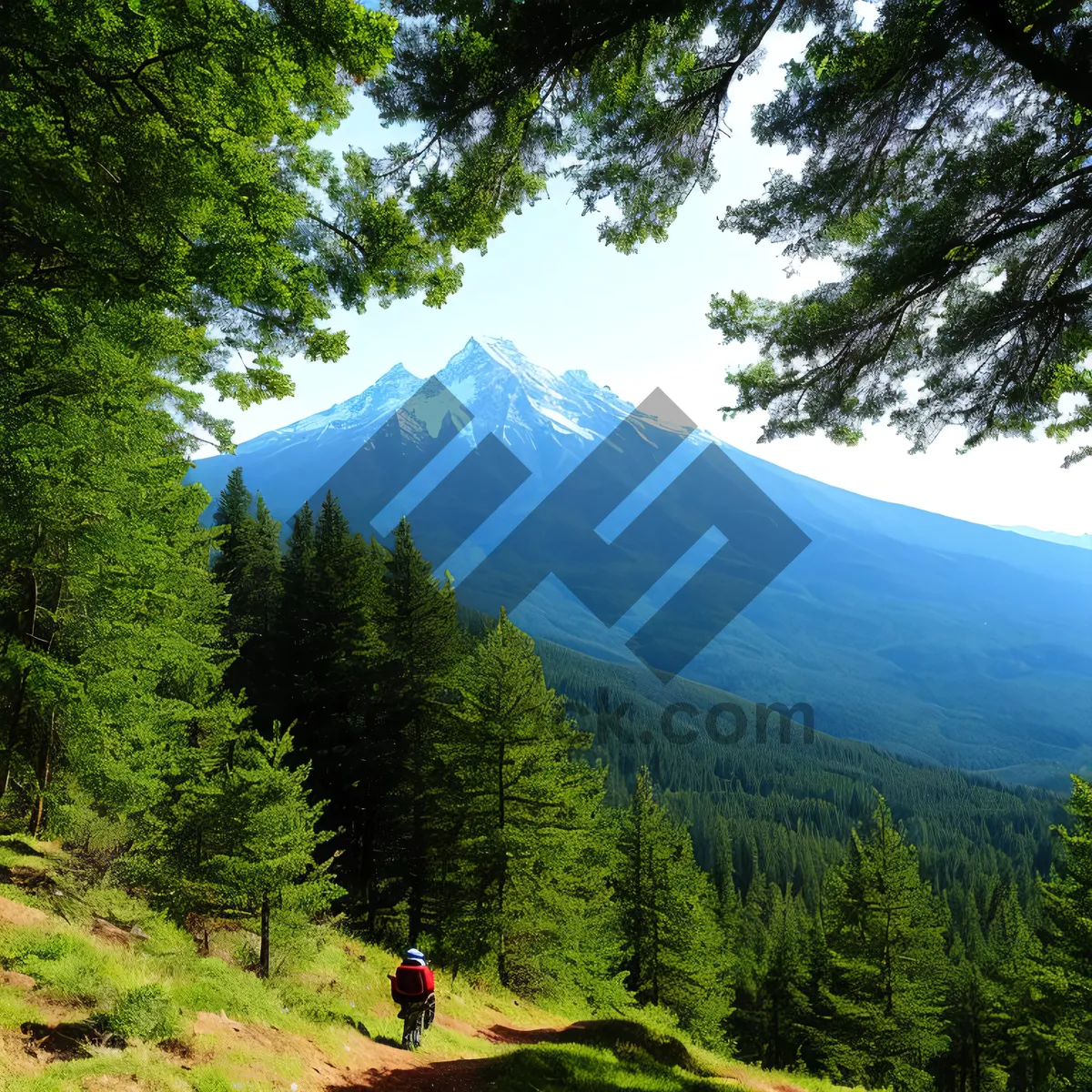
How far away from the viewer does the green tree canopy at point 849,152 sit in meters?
5.66

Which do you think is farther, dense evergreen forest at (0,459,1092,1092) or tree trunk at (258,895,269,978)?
dense evergreen forest at (0,459,1092,1092)

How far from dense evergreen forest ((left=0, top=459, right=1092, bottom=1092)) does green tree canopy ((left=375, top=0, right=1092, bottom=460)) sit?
32.8 ft

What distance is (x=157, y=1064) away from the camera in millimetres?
6137

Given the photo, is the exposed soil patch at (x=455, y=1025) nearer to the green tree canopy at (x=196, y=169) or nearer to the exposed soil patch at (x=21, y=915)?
the exposed soil patch at (x=21, y=915)

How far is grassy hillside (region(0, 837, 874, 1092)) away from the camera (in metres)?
6.16

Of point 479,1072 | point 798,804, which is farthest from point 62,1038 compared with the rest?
point 798,804

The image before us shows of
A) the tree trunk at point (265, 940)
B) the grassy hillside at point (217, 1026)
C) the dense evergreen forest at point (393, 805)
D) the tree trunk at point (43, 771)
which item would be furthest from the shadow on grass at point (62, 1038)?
the tree trunk at point (43, 771)

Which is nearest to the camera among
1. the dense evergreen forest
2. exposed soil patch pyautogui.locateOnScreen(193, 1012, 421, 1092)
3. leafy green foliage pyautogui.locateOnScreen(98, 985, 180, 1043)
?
leafy green foliage pyautogui.locateOnScreen(98, 985, 180, 1043)

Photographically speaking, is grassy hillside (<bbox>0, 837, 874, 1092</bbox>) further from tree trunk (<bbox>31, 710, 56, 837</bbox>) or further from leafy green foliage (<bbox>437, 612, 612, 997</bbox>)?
leafy green foliage (<bbox>437, 612, 612, 997</bbox>)

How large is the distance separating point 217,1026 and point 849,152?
39.7 feet

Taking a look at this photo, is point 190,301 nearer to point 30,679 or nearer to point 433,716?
point 30,679

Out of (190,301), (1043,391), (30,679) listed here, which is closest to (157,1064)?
(30,679)

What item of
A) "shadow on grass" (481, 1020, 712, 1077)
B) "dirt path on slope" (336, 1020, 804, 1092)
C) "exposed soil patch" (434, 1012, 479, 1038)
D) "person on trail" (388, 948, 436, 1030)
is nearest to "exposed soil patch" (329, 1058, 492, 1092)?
"dirt path on slope" (336, 1020, 804, 1092)

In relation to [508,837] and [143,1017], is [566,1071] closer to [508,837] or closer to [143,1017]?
[143,1017]
